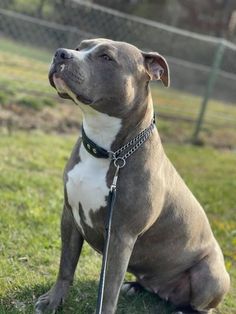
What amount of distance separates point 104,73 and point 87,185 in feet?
2.10

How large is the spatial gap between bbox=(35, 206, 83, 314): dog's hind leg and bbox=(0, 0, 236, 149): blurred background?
13.1 feet

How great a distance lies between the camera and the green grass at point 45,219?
394 centimetres

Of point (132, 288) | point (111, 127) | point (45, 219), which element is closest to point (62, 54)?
point (111, 127)

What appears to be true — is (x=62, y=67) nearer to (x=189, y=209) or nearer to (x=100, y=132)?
(x=100, y=132)

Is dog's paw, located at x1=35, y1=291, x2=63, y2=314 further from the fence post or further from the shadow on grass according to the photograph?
the fence post

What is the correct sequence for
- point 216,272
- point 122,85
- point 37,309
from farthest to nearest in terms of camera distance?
point 216,272 < point 37,309 < point 122,85

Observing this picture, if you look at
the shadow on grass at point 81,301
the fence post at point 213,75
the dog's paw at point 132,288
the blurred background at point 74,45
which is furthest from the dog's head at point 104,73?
the fence post at point 213,75

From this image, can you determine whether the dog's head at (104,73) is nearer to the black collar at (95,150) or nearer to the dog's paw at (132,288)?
the black collar at (95,150)

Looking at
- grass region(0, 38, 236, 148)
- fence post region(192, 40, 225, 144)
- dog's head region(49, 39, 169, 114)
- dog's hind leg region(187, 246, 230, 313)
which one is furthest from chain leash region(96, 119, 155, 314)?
fence post region(192, 40, 225, 144)

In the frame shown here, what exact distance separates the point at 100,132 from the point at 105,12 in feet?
20.3

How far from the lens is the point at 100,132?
333 centimetres

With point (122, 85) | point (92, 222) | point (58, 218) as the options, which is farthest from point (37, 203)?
point (122, 85)

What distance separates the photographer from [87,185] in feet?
10.9

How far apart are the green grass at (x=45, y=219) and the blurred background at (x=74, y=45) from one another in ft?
3.03
